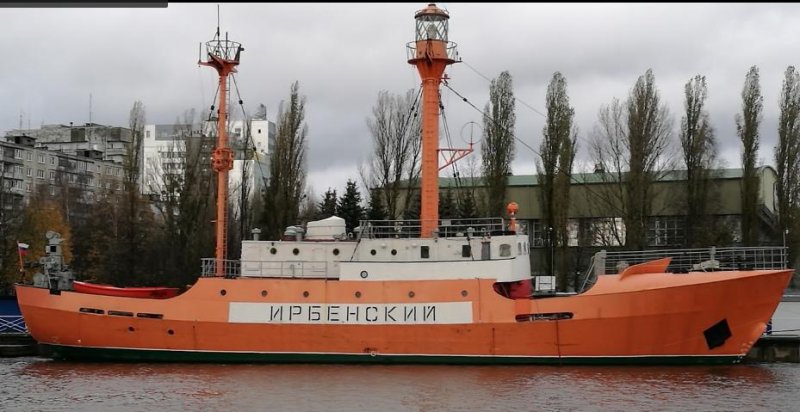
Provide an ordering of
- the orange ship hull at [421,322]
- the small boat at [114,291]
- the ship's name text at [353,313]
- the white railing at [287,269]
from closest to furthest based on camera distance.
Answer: the orange ship hull at [421,322] → the ship's name text at [353,313] → the white railing at [287,269] → the small boat at [114,291]

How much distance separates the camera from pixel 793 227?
120ft

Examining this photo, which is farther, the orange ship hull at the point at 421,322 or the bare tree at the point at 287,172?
the bare tree at the point at 287,172

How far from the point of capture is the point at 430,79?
2459 centimetres

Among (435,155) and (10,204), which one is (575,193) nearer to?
(435,155)

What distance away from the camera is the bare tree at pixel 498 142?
128 ft

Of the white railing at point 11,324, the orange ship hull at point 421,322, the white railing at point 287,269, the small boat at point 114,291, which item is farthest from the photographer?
the white railing at point 11,324

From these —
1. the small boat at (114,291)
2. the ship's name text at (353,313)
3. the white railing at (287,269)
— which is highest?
the white railing at (287,269)

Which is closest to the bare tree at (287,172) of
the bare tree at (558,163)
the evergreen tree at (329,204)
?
the evergreen tree at (329,204)

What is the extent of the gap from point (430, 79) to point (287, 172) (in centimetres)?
1612

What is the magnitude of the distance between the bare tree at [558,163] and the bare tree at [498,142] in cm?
155

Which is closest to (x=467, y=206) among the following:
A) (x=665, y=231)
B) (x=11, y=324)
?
(x=665, y=231)

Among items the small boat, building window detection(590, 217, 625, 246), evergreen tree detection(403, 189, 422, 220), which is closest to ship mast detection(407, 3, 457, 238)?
the small boat

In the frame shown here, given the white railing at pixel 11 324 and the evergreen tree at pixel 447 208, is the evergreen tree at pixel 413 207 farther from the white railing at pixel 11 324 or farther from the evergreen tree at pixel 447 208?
the white railing at pixel 11 324

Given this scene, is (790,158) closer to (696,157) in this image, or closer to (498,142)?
(696,157)
